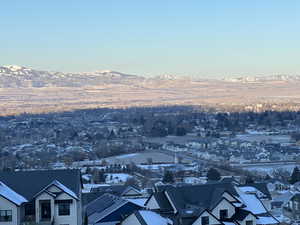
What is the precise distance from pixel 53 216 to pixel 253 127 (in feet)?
285

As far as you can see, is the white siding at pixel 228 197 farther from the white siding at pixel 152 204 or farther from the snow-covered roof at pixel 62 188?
the snow-covered roof at pixel 62 188

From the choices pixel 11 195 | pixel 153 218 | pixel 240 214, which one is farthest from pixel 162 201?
pixel 11 195

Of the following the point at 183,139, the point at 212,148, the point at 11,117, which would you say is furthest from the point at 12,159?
the point at 11,117

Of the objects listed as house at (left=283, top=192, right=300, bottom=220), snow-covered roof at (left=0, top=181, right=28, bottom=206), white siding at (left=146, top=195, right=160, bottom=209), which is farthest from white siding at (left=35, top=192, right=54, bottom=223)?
house at (left=283, top=192, right=300, bottom=220)

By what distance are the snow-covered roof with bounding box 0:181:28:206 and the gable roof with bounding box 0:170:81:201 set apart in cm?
12

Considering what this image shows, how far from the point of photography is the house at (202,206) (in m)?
16.4

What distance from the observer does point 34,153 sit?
64.4 metres

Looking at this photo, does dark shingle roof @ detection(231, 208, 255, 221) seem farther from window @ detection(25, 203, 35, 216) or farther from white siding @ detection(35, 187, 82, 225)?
window @ detection(25, 203, 35, 216)

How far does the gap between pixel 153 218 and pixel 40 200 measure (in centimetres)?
371

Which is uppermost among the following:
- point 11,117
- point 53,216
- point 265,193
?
point 53,216

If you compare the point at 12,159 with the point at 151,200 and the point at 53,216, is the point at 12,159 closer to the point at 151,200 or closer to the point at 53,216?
the point at 151,200

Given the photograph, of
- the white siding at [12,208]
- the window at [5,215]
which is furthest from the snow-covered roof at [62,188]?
the window at [5,215]

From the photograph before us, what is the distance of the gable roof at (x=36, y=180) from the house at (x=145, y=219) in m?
2.61

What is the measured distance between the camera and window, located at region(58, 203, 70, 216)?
519 inches
